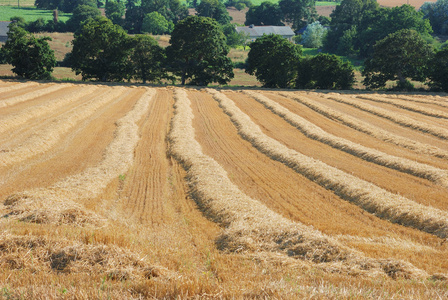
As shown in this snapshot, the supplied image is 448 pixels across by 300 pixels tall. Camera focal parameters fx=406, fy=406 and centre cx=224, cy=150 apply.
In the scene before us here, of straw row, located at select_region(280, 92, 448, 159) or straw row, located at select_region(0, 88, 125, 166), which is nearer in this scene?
straw row, located at select_region(0, 88, 125, 166)

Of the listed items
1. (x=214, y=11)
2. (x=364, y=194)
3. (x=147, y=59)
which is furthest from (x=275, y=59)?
(x=214, y=11)

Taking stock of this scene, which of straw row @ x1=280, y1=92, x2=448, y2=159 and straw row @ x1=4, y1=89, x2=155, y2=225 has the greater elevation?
straw row @ x1=280, y1=92, x2=448, y2=159

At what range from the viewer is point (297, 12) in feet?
517

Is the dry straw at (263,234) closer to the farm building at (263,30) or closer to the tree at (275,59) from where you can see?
the tree at (275,59)

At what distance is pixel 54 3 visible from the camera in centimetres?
17288

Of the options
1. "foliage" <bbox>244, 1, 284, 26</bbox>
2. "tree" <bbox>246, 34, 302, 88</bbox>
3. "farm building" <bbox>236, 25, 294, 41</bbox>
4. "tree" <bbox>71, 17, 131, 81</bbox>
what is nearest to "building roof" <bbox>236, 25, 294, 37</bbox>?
"farm building" <bbox>236, 25, 294, 41</bbox>

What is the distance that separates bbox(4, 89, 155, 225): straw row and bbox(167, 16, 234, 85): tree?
41980 millimetres

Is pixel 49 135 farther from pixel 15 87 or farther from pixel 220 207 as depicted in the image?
pixel 15 87

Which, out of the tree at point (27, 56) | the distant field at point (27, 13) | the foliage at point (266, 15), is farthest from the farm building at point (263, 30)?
the tree at point (27, 56)

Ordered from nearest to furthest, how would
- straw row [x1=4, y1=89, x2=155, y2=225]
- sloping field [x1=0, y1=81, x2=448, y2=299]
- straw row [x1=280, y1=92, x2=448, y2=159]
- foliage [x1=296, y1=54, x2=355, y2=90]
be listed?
1. sloping field [x1=0, y1=81, x2=448, y2=299]
2. straw row [x1=4, y1=89, x2=155, y2=225]
3. straw row [x1=280, y1=92, x2=448, y2=159]
4. foliage [x1=296, y1=54, x2=355, y2=90]

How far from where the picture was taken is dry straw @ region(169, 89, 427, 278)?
9062mm

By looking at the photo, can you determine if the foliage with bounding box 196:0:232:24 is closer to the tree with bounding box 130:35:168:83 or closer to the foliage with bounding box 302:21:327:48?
the foliage with bounding box 302:21:327:48

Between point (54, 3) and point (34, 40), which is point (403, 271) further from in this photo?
point (54, 3)

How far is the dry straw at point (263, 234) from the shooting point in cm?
906
